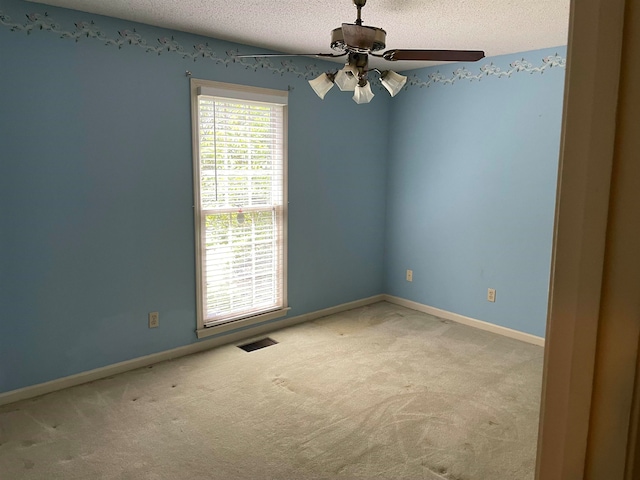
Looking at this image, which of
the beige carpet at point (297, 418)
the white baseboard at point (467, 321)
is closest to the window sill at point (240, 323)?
the beige carpet at point (297, 418)

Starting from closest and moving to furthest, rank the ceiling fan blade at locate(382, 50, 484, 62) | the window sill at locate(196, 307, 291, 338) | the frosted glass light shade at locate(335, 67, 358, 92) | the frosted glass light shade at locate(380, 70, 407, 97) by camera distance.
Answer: the ceiling fan blade at locate(382, 50, 484, 62)
the frosted glass light shade at locate(335, 67, 358, 92)
the frosted glass light shade at locate(380, 70, 407, 97)
the window sill at locate(196, 307, 291, 338)

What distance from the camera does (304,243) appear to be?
176 inches

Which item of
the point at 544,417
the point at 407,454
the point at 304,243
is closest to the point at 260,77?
the point at 304,243

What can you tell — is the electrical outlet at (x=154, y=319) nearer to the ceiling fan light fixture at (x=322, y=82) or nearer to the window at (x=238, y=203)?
the window at (x=238, y=203)

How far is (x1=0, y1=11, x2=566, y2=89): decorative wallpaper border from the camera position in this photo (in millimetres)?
2875

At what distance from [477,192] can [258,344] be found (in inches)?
94.0

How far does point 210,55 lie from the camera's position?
3.61 m

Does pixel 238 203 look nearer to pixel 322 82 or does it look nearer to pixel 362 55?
pixel 322 82

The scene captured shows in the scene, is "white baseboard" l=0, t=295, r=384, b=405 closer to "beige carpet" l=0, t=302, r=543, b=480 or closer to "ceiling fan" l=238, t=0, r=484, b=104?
"beige carpet" l=0, t=302, r=543, b=480

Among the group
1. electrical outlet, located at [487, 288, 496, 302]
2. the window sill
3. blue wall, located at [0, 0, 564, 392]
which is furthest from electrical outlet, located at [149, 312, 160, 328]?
electrical outlet, located at [487, 288, 496, 302]

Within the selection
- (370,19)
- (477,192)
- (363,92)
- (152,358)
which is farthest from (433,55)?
(152,358)

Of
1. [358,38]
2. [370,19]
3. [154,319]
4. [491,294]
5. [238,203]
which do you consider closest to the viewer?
[358,38]

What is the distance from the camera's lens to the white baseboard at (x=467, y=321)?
4.11 meters

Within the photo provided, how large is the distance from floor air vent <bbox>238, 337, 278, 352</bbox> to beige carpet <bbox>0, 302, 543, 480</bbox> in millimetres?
70
